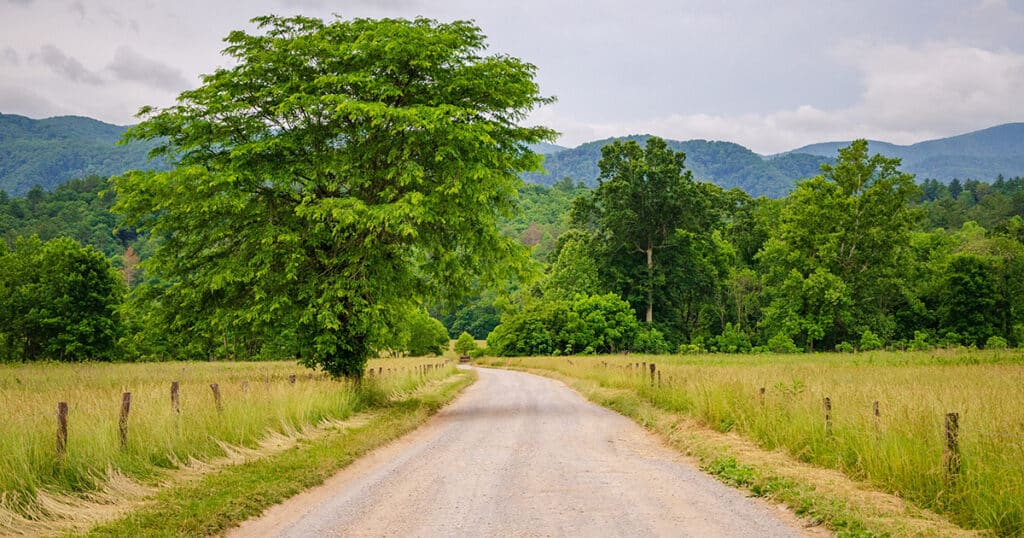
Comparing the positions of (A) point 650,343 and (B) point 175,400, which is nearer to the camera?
(B) point 175,400

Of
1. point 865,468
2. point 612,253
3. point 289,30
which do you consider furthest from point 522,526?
point 612,253

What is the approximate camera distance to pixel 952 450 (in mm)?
7578

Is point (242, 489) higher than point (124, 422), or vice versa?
point (124, 422)

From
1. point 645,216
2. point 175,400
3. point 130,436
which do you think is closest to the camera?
point 130,436

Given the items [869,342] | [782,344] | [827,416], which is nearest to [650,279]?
[782,344]

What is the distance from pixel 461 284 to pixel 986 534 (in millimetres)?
16063

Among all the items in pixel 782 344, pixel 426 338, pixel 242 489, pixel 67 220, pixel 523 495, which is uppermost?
pixel 67 220

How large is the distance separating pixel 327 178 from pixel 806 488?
15519 millimetres

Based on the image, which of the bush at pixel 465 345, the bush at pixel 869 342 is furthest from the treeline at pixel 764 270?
the bush at pixel 465 345

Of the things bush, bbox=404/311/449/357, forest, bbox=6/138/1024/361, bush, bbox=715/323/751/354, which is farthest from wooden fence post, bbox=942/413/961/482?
bush, bbox=404/311/449/357

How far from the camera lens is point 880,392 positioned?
507 inches

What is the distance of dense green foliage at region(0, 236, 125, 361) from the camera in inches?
2217

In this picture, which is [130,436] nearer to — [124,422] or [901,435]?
[124,422]

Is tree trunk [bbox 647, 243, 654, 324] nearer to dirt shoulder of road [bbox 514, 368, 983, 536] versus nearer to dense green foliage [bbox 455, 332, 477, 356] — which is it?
dense green foliage [bbox 455, 332, 477, 356]
